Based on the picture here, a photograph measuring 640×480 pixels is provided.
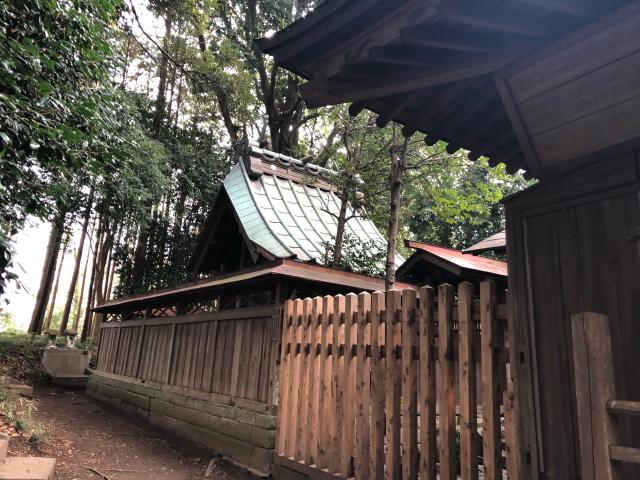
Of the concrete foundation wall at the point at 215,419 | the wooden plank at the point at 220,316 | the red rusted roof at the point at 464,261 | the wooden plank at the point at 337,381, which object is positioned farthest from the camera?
the red rusted roof at the point at 464,261

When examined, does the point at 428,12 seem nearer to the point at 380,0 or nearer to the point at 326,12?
the point at 380,0

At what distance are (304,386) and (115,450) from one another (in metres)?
3.98

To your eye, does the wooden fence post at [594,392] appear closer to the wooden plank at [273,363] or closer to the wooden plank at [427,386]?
the wooden plank at [427,386]

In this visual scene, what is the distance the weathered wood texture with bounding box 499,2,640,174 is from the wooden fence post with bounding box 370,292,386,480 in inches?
90.5

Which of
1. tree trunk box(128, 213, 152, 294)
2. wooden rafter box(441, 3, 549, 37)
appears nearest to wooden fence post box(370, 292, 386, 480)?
wooden rafter box(441, 3, 549, 37)

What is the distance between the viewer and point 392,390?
4.04m

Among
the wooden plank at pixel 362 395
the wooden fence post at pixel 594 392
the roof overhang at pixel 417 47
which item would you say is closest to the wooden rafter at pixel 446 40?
the roof overhang at pixel 417 47

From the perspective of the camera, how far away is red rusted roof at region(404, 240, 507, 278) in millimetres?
7047

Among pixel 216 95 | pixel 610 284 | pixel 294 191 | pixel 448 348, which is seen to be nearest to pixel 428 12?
pixel 610 284

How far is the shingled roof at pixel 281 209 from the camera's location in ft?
26.9

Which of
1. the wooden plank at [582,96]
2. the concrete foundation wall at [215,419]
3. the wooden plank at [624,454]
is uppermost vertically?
the wooden plank at [582,96]

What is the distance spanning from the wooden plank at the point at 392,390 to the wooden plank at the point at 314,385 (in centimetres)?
111

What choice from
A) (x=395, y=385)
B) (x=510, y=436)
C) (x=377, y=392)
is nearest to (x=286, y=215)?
(x=377, y=392)

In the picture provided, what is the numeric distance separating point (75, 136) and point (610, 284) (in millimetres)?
4671
